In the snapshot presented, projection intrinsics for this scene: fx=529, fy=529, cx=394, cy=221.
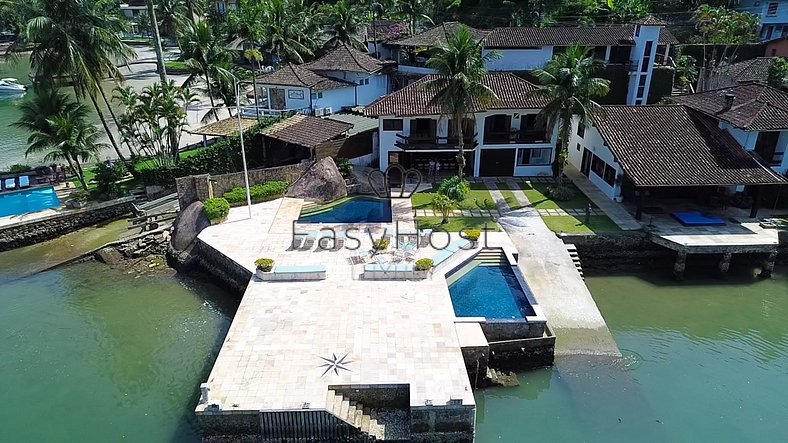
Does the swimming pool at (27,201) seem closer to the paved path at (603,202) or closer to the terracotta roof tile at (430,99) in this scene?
the terracotta roof tile at (430,99)

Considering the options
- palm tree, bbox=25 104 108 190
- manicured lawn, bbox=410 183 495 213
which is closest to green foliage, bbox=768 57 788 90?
manicured lawn, bbox=410 183 495 213

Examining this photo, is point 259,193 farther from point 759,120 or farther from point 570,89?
point 759,120

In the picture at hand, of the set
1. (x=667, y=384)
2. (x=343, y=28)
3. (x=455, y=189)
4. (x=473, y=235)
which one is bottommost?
(x=667, y=384)

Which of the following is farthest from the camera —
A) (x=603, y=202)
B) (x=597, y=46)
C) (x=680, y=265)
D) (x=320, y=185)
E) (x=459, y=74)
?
(x=597, y=46)

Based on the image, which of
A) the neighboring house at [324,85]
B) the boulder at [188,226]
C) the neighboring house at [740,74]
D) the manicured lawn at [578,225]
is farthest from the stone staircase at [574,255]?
the neighboring house at [740,74]

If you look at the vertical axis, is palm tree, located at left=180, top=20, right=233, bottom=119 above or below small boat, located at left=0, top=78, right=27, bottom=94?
above

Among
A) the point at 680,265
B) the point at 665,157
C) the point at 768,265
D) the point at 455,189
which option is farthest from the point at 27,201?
the point at 768,265

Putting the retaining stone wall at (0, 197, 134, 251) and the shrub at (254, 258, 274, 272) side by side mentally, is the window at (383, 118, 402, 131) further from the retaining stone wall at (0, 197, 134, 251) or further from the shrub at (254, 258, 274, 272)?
the retaining stone wall at (0, 197, 134, 251)
